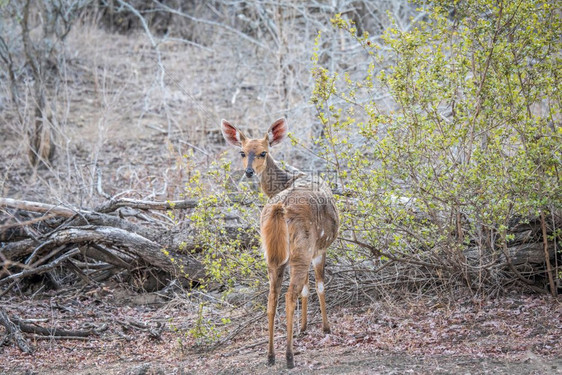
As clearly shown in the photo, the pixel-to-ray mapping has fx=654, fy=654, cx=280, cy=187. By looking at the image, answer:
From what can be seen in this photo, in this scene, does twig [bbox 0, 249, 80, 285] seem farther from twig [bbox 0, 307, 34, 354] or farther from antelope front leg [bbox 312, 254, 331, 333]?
antelope front leg [bbox 312, 254, 331, 333]

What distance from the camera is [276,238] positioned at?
6.03m

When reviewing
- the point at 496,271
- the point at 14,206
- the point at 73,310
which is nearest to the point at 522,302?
the point at 496,271

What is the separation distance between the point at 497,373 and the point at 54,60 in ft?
44.8

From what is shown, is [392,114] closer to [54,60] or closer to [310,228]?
[310,228]

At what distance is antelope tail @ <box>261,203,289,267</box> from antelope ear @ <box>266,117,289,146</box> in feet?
5.93

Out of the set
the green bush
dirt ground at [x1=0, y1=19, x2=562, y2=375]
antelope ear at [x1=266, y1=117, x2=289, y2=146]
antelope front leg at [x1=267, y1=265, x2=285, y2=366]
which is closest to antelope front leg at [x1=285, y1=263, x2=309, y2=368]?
antelope front leg at [x1=267, y1=265, x2=285, y2=366]

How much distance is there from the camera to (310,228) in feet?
20.5

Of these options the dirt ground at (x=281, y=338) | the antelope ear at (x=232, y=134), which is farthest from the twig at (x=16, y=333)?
the antelope ear at (x=232, y=134)

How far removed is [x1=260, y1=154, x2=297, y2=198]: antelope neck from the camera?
24.2 ft

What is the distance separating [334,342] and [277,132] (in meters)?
2.55

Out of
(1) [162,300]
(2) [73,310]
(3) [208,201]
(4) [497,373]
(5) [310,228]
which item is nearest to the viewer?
(4) [497,373]

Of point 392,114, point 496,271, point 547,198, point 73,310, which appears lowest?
point 73,310

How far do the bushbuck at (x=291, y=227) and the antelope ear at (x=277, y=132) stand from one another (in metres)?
0.31

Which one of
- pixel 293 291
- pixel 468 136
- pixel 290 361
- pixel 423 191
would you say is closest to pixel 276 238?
pixel 293 291
